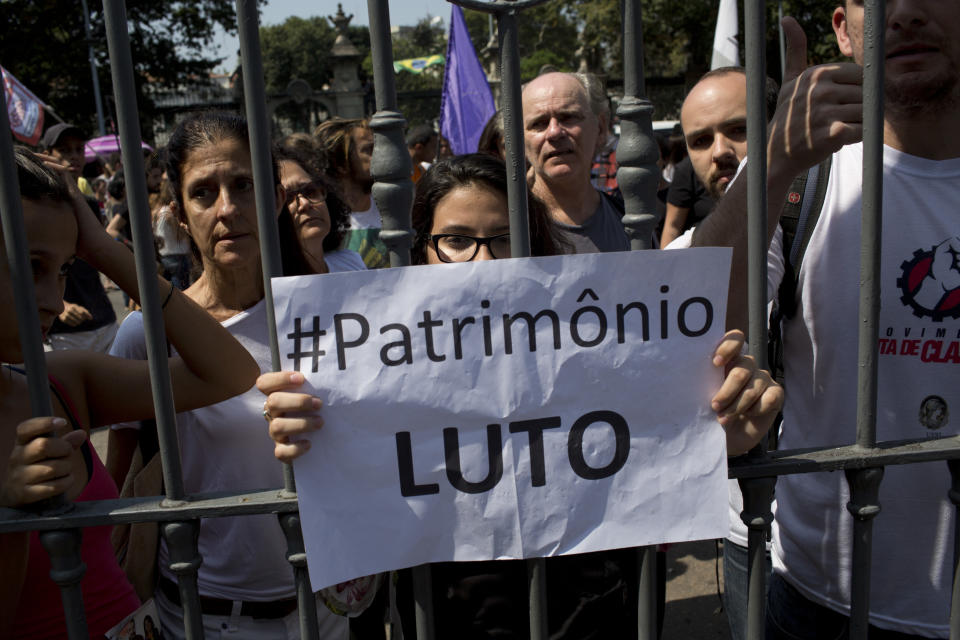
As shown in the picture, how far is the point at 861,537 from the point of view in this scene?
115cm

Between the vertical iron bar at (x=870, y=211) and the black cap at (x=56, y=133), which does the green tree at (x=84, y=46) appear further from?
the vertical iron bar at (x=870, y=211)

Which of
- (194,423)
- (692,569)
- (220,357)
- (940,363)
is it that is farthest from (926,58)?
(692,569)

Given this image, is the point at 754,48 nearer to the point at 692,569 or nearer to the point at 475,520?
the point at 475,520

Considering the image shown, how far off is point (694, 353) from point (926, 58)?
0.77 metres

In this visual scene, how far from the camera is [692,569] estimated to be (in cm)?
362

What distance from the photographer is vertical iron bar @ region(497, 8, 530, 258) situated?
102cm

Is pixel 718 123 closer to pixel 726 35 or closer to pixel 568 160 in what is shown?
pixel 568 160

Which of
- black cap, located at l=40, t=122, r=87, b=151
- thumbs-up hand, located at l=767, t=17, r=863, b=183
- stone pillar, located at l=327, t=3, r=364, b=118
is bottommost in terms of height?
thumbs-up hand, located at l=767, t=17, r=863, b=183

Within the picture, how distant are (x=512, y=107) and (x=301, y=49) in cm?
8842

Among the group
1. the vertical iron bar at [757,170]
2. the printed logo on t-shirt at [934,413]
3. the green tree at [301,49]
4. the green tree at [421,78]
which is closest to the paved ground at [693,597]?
the printed logo on t-shirt at [934,413]

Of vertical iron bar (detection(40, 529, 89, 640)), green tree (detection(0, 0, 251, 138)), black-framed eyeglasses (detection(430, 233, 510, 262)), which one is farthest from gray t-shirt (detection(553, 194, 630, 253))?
green tree (detection(0, 0, 251, 138))

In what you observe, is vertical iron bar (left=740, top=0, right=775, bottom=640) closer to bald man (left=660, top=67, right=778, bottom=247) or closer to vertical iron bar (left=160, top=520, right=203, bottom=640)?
vertical iron bar (left=160, top=520, right=203, bottom=640)

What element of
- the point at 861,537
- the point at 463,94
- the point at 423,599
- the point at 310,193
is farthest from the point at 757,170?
the point at 463,94

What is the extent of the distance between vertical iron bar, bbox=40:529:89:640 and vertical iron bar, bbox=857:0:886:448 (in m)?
1.17
